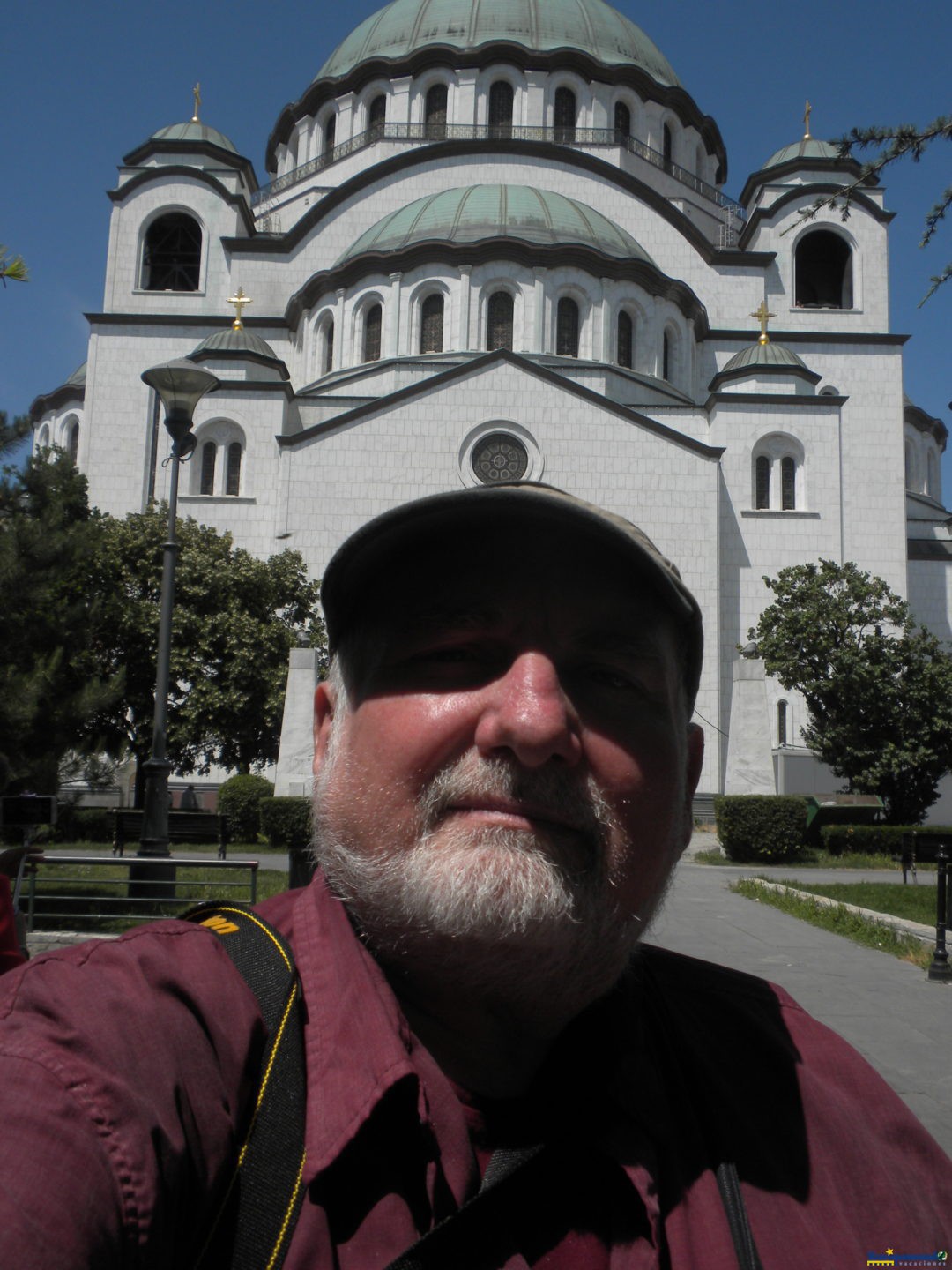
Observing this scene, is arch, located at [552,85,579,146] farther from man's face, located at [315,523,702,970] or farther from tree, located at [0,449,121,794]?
man's face, located at [315,523,702,970]

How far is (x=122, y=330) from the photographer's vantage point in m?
32.8

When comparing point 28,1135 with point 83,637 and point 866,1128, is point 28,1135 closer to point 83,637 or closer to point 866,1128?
point 866,1128

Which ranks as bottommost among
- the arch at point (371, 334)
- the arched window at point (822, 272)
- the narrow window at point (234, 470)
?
the narrow window at point (234, 470)

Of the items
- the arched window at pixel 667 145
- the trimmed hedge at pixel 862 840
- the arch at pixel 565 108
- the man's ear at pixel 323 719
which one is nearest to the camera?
the man's ear at pixel 323 719

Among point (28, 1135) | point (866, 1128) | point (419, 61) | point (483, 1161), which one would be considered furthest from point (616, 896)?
point (419, 61)

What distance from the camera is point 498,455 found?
1097 inches

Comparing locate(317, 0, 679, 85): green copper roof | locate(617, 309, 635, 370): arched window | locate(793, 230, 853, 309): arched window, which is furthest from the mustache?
locate(317, 0, 679, 85): green copper roof

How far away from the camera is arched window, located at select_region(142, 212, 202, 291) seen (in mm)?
34656

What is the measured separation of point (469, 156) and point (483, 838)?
36517mm

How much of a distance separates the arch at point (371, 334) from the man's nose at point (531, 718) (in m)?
30.6

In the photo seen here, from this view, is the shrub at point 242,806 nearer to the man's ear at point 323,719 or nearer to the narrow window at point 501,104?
the man's ear at point 323,719

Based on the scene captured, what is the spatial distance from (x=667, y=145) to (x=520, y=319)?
44.2 feet

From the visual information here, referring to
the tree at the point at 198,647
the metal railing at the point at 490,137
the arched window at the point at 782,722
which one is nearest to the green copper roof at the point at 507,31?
the metal railing at the point at 490,137

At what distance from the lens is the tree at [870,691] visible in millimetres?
20203
